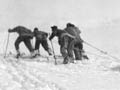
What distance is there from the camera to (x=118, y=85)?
7648 millimetres

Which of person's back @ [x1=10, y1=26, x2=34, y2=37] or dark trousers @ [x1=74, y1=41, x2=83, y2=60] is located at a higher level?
person's back @ [x1=10, y1=26, x2=34, y2=37]

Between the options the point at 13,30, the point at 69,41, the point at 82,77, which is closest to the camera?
the point at 82,77

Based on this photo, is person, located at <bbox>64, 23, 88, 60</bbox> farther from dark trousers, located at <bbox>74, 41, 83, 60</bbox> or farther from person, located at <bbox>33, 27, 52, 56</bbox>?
person, located at <bbox>33, 27, 52, 56</bbox>

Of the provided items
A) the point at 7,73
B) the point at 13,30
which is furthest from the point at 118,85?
the point at 13,30

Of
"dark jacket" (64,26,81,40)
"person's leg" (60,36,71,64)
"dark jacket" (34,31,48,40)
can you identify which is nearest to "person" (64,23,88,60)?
"dark jacket" (64,26,81,40)

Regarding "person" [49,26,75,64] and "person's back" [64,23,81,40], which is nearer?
"person" [49,26,75,64]

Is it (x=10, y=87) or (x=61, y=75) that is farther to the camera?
(x=61, y=75)

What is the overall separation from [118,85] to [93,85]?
63 cm

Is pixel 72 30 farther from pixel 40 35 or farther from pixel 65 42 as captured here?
pixel 40 35

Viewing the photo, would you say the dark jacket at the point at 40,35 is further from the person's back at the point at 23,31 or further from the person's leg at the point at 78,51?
the person's leg at the point at 78,51

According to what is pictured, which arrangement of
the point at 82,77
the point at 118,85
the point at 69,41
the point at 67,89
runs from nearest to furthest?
the point at 67,89
the point at 118,85
the point at 82,77
the point at 69,41

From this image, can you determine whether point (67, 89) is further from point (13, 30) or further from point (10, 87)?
point (13, 30)

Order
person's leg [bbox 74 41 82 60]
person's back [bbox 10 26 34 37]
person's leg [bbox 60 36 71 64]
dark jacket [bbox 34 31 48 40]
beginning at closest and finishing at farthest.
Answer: person's leg [bbox 60 36 71 64] < person's leg [bbox 74 41 82 60] < dark jacket [bbox 34 31 48 40] < person's back [bbox 10 26 34 37]

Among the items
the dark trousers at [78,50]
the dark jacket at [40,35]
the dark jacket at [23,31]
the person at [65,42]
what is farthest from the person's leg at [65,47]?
the dark jacket at [23,31]
